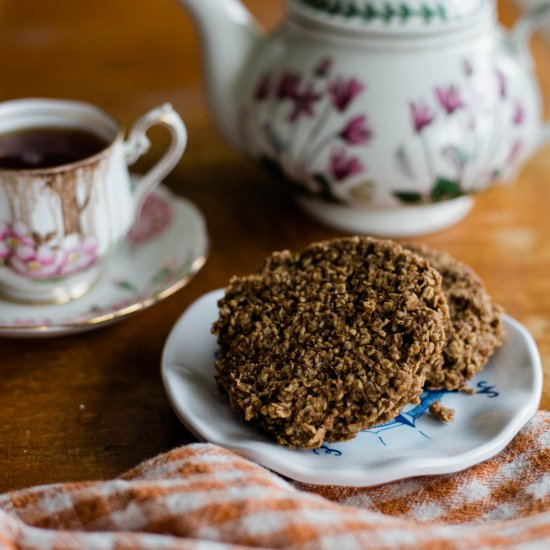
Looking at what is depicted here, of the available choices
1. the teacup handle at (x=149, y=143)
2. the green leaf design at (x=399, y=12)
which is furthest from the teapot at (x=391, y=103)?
the teacup handle at (x=149, y=143)

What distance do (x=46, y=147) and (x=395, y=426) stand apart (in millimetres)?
507

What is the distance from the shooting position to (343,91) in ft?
2.88

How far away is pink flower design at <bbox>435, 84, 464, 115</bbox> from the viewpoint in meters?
0.87

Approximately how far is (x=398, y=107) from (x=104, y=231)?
36 cm

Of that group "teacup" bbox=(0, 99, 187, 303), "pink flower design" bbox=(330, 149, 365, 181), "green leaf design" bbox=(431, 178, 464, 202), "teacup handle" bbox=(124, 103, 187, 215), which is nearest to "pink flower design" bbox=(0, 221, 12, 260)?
"teacup" bbox=(0, 99, 187, 303)

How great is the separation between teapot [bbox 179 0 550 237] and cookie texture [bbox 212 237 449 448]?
0.73ft

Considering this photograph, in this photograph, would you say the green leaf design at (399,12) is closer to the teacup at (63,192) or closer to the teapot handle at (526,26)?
the teapot handle at (526,26)

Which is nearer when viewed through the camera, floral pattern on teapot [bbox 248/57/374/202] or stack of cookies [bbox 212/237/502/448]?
stack of cookies [bbox 212/237/502/448]

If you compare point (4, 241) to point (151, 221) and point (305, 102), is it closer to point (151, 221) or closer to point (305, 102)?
point (151, 221)

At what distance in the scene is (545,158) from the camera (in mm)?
1169

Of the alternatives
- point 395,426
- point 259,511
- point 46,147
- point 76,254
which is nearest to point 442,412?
point 395,426

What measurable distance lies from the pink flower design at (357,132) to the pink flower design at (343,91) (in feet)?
0.06

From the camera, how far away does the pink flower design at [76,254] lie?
83 cm

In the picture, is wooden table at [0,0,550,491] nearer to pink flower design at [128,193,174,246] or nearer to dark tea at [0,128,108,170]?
pink flower design at [128,193,174,246]
